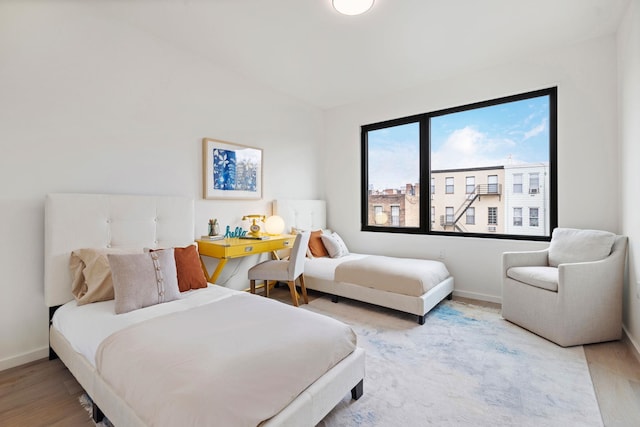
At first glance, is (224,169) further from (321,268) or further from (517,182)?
(517,182)

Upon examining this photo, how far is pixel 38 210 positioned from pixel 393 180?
3.78 meters

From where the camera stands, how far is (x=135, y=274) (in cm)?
190

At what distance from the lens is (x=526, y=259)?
279 cm

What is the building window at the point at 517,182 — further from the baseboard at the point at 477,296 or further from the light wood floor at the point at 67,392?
the light wood floor at the point at 67,392

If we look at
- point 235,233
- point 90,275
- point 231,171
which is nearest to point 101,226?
point 90,275

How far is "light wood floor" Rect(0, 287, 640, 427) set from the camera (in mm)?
1531

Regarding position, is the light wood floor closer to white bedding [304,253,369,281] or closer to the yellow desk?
the yellow desk

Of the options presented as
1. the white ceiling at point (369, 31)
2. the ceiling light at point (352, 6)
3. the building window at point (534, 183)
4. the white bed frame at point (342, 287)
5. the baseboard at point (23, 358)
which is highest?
the white ceiling at point (369, 31)

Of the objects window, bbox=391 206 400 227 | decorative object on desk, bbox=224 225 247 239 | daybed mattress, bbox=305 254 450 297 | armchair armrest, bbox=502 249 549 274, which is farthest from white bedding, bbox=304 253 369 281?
armchair armrest, bbox=502 249 549 274

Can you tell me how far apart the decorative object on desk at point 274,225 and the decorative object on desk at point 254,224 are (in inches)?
4.2

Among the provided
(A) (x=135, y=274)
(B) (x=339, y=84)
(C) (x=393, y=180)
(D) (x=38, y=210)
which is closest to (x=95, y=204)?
(D) (x=38, y=210)

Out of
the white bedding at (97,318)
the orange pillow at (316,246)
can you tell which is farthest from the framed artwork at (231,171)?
the white bedding at (97,318)

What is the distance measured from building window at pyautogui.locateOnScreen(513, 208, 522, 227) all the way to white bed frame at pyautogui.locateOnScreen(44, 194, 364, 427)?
2.65 metres

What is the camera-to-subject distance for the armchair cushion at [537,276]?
94.3 inches
